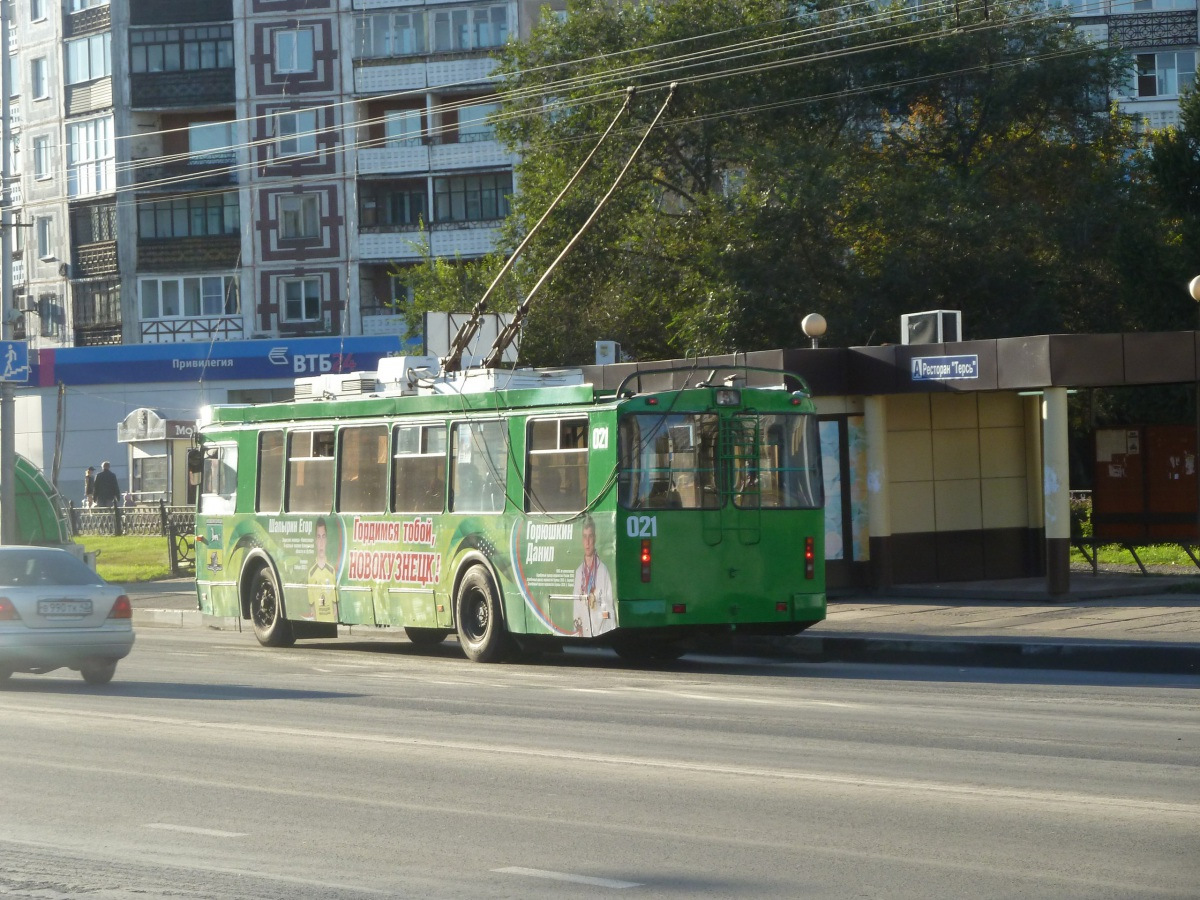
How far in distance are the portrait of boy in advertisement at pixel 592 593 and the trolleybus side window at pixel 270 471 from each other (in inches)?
225

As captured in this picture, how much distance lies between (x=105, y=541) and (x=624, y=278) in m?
13.7

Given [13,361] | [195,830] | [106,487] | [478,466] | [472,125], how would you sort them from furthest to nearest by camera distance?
[472,125] < [106,487] < [13,361] < [478,466] < [195,830]

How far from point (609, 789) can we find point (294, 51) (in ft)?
183

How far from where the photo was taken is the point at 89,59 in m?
63.9

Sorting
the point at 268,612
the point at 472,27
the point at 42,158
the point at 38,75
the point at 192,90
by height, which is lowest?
the point at 268,612

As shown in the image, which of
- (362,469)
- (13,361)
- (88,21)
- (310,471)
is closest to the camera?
(362,469)

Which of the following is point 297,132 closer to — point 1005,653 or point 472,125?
point 472,125

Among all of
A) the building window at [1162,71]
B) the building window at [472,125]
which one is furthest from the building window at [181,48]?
the building window at [1162,71]

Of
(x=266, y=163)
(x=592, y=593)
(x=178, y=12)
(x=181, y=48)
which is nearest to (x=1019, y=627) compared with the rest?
(x=592, y=593)

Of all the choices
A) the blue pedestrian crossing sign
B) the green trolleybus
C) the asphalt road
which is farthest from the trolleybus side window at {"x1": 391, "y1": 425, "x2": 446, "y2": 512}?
the blue pedestrian crossing sign

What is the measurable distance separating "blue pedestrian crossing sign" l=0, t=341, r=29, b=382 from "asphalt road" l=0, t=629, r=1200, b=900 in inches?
593

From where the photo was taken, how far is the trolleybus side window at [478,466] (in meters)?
18.0

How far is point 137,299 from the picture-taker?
6278cm

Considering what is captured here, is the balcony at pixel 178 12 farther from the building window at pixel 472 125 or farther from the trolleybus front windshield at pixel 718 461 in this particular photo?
the trolleybus front windshield at pixel 718 461
